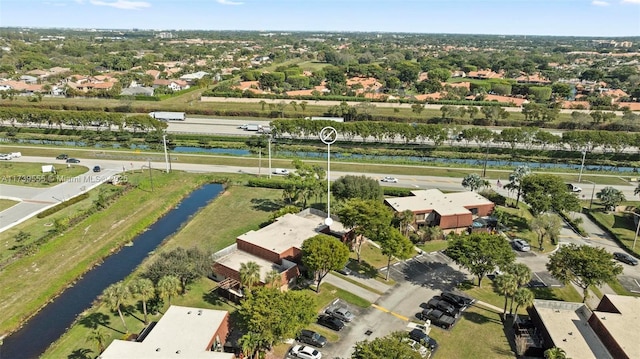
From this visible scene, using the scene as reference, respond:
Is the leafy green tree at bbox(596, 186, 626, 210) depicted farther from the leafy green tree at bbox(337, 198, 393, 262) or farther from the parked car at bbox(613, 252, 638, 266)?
the leafy green tree at bbox(337, 198, 393, 262)

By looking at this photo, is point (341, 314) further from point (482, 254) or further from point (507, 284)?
point (482, 254)

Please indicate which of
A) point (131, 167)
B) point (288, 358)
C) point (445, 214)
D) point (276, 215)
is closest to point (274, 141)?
point (131, 167)

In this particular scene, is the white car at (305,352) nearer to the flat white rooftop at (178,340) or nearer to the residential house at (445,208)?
the flat white rooftop at (178,340)

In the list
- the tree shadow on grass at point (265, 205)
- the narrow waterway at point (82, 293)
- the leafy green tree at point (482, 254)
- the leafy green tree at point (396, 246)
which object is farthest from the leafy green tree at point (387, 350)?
the tree shadow on grass at point (265, 205)

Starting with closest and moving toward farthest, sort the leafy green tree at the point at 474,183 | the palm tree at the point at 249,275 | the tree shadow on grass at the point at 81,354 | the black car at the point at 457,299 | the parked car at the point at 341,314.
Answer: the tree shadow on grass at the point at 81,354
the palm tree at the point at 249,275
the parked car at the point at 341,314
the black car at the point at 457,299
the leafy green tree at the point at 474,183

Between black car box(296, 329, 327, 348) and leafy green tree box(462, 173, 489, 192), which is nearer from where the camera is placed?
black car box(296, 329, 327, 348)

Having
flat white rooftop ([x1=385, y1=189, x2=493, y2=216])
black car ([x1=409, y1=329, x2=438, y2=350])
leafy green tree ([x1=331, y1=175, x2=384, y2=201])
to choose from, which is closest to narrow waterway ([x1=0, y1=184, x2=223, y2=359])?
leafy green tree ([x1=331, y1=175, x2=384, y2=201])
